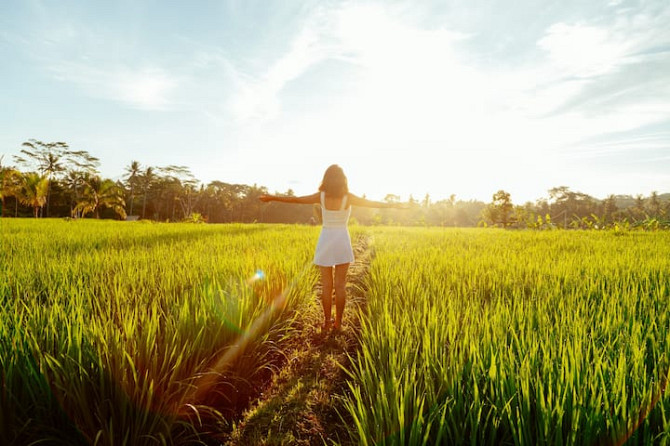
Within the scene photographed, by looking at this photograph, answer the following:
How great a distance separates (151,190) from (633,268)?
6902 centimetres

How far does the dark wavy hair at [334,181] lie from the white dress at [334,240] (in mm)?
84

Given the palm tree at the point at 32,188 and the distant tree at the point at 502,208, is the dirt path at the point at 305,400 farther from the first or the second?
the palm tree at the point at 32,188

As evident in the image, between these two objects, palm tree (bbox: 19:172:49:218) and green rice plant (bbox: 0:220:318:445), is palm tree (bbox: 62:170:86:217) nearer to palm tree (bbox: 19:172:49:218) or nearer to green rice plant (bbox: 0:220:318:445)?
palm tree (bbox: 19:172:49:218)

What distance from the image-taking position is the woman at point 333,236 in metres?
3.30

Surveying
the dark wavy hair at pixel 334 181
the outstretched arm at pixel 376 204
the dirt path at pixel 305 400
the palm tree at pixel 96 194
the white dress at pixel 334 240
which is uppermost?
the palm tree at pixel 96 194

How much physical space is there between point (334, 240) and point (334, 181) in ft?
2.05

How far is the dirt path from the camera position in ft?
5.99

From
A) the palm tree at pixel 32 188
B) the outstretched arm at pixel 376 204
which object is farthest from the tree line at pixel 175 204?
the outstretched arm at pixel 376 204

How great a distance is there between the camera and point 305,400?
7.16 feet

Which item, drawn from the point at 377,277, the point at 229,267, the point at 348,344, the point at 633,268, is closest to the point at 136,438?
the point at 348,344

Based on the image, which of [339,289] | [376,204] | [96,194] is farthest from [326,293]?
[96,194]

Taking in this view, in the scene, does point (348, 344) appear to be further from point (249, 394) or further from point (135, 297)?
point (135, 297)

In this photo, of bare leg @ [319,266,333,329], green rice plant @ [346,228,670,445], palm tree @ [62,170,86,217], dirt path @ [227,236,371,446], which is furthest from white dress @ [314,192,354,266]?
palm tree @ [62,170,86,217]

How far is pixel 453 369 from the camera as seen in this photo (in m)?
1.63
